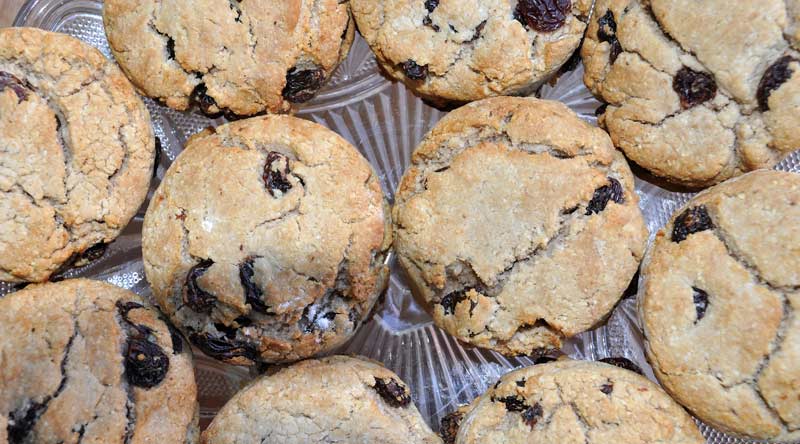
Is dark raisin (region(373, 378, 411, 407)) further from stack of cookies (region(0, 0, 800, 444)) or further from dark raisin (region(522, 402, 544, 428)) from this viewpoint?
dark raisin (region(522, 402, 544, 428))

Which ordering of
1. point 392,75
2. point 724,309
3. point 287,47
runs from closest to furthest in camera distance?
1. point 724,309
2. point 287,47
3. point 392,75

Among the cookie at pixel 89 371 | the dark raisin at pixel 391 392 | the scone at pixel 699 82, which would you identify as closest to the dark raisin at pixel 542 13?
the scone at pixel 699 82

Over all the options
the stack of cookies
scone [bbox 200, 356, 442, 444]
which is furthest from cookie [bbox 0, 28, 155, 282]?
scone [bbox 200, 356, 442, 444]

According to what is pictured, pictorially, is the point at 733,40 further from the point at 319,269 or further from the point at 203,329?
the point at 203,329

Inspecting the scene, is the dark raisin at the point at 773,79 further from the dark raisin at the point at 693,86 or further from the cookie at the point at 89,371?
the cookie at the point at 89,371

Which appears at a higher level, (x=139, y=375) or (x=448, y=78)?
(x=448, y=78)

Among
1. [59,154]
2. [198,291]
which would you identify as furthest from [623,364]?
[59,154]

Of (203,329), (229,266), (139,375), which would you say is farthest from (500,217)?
(139,375)
